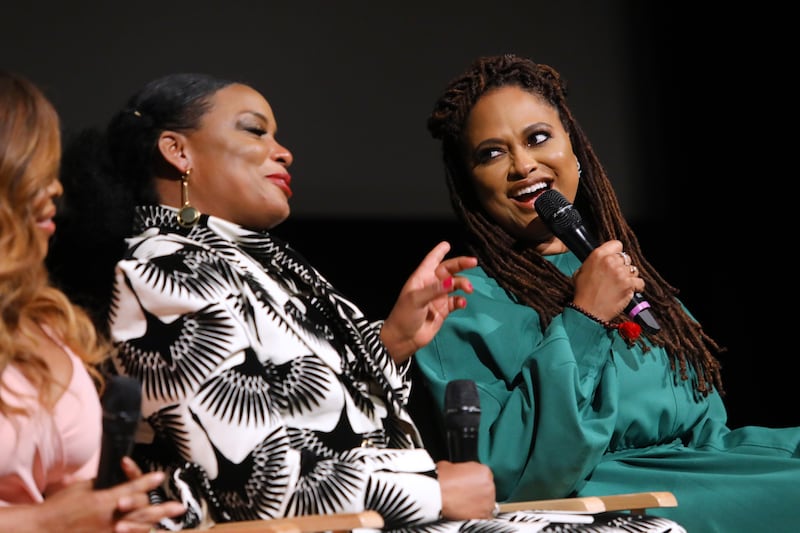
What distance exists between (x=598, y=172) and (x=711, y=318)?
0.81 m

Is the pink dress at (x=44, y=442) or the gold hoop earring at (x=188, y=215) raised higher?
the gold hoop earring at (x=188, y=215)

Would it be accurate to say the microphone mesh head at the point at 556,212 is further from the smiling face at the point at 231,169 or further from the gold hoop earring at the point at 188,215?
the gold hoop earring at the point at 188,215

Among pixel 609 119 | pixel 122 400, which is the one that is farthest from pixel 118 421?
pixel 609 119

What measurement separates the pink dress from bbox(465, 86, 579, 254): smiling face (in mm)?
1176

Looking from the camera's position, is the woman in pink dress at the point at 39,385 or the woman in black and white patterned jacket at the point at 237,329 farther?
the woman in black and white patterned jacket at the point at 237,329

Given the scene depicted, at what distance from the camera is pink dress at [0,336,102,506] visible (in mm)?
1633

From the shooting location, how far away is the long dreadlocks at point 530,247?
264 cm

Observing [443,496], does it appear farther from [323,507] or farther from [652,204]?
[652,204]

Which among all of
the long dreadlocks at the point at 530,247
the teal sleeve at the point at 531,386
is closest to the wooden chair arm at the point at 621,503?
the teal sleeve at the point at 531,386

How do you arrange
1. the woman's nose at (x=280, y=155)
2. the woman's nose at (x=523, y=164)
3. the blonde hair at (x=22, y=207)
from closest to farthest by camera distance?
the blonde hair at (x=22, y=207), the woman's nose at (x=280, y=155), the woman's nose at (x=523, y=164)

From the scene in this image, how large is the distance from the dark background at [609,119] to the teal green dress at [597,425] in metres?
0.57

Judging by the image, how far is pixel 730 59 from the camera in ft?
11.4

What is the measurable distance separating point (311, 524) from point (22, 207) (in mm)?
605

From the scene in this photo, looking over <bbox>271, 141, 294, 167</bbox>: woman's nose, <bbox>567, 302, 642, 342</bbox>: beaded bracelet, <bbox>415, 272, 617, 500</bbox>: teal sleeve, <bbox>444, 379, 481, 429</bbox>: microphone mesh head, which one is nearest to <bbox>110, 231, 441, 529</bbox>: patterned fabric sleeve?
<bbox>444, 379, 481, 429</bbox>: microphone mesh head
